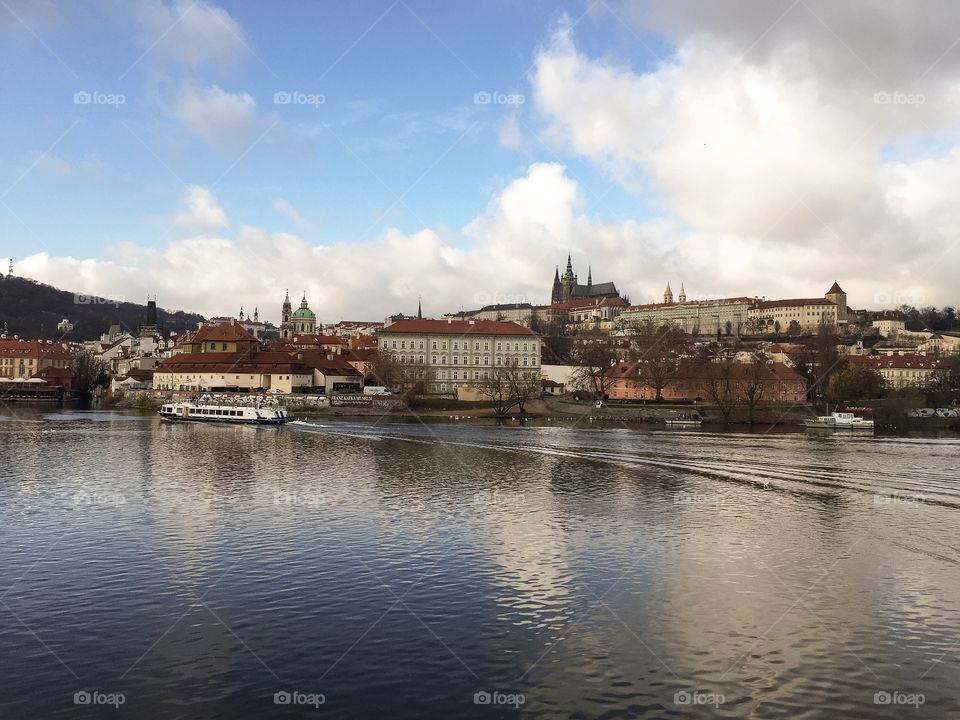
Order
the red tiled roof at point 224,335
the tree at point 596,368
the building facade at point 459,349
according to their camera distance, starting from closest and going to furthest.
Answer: the tree at point 596,368, the building facade at point 459,349, the red tiled roof at point 224,335

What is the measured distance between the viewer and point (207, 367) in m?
92.5

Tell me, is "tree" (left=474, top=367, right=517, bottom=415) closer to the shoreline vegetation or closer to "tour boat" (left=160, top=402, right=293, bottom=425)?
the shoreline vegetation

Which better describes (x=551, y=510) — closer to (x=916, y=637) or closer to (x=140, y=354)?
(x=916, y=637)

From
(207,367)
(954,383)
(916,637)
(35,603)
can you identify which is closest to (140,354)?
(207,367)

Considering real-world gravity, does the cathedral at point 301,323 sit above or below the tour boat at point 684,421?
above

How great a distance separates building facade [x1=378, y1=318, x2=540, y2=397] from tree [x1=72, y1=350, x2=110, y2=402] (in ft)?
142

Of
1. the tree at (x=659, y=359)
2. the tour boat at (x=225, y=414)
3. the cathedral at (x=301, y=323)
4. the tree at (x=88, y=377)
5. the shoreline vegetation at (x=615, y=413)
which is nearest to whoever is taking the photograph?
the tour boat at (x=225, y=414)

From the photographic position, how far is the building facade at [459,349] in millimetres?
99562

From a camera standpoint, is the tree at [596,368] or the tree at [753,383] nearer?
the tree at [753,383]

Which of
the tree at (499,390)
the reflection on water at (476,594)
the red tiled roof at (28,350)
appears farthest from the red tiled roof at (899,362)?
the red tiled roof at (28,350)

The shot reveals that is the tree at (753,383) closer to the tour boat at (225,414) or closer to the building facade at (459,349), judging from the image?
the building facade at (459,349)

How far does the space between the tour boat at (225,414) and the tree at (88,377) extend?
44.7 meters

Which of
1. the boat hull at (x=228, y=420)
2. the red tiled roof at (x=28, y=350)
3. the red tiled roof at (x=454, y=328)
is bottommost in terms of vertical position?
the boat hull at (x=228, y=420)

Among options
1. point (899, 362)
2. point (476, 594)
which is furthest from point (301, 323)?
point (476, 594)
